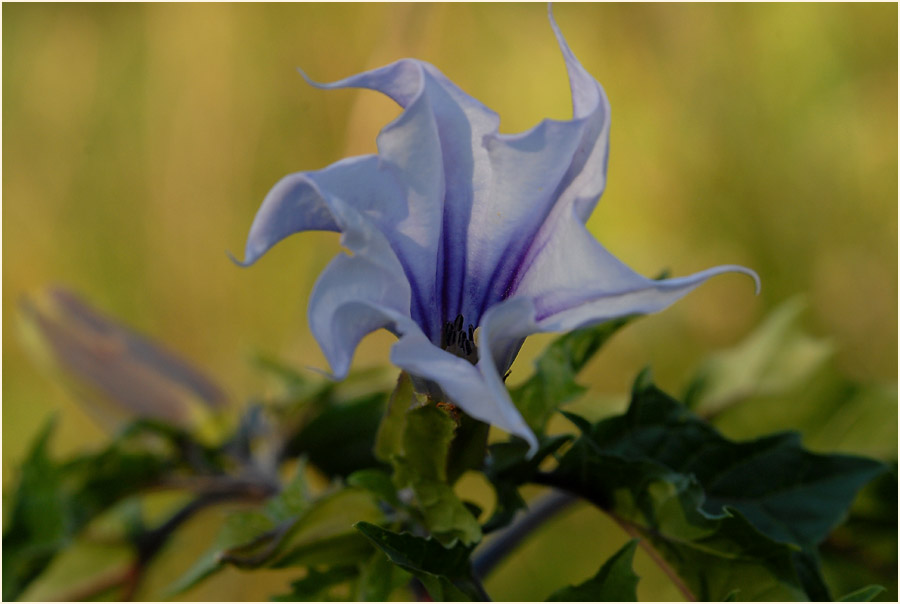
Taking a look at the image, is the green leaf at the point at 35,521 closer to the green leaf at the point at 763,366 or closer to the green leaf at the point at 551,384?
the green leaf at the point at 551,384

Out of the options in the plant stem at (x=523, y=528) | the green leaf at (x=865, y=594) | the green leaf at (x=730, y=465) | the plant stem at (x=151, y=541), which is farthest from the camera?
the plant stem at (x=151, y=541)

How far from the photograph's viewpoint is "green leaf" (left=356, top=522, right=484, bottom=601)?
1.59 ft

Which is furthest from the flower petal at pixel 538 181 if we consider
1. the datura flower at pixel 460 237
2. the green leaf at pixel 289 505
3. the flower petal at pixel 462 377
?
the green leaf at pixel 289 505

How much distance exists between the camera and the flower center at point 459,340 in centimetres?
52

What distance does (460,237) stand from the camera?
52 cm

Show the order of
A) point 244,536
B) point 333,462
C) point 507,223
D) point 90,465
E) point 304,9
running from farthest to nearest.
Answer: point 304,9, point 333,462, point 90,465, point 244,536, point 507,223

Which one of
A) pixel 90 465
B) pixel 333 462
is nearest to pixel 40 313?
pixel 90 465

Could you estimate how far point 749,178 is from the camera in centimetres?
173

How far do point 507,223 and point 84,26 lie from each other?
2.03 metres

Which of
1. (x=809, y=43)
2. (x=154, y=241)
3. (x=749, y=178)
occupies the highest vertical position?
(x=809, y=43)

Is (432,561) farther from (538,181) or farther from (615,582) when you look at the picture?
(538,181)

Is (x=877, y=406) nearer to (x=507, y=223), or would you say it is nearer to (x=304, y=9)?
(x=507, y=223)

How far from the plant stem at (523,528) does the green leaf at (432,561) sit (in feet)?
0.66

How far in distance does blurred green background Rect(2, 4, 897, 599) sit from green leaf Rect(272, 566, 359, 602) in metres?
0.84
